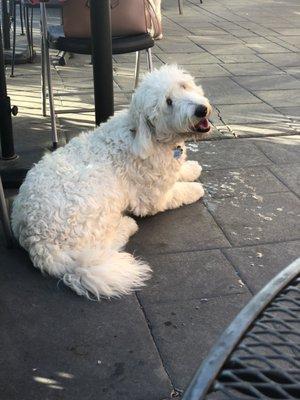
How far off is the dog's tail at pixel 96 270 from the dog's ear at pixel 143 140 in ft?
2.08

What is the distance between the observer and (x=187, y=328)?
8.61 feet

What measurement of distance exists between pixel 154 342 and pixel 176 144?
4.42ft

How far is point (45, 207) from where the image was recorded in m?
3.03

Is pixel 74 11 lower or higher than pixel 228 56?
higher

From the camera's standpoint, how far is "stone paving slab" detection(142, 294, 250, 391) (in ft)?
7.90

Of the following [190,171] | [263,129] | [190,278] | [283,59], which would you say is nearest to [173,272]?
[190,278]

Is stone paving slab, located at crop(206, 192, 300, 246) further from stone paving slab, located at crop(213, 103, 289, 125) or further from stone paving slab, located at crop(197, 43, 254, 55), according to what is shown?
stone paving slab, located at crop(197, 43, 254, 55)

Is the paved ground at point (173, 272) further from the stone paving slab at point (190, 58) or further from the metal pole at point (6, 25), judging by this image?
Answer: the metal pole at point (6, 25)

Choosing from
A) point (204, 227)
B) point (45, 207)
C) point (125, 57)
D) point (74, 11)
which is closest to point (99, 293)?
point (45, 207)

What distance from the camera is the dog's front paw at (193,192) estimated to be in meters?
3.77

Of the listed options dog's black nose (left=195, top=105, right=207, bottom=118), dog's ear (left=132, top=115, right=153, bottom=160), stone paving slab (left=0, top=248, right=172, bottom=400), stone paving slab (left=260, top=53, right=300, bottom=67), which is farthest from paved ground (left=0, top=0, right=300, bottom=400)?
stone paving slab (left=260, top=53, right=300, bottom=67)

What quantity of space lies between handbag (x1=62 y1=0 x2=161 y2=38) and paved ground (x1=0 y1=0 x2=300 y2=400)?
96 cm

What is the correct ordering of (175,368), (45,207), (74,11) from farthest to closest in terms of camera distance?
(74,11) → (45,207) → (175,368)

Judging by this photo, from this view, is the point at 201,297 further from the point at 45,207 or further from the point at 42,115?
the point at 42,115
